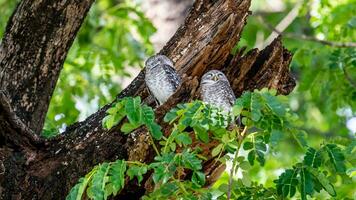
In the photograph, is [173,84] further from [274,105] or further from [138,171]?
[274,105]

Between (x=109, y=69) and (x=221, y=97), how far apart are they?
4.07 metres

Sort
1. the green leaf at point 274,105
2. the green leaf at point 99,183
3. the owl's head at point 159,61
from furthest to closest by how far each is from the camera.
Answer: the owl's head at point 159,61 < the green leaf at point 99,183 < the green leaf at point 274,105

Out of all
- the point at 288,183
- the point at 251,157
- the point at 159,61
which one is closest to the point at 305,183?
the point at 288,183

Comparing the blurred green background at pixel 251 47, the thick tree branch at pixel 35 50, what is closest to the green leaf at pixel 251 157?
the thick tree branch at pixel 35 50

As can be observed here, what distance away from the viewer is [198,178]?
469 centimetres

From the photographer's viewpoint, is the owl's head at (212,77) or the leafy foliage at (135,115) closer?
the leafy foliage at (135,115)

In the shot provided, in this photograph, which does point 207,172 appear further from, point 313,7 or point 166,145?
point 313,7

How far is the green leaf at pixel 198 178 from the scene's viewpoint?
15.2ft

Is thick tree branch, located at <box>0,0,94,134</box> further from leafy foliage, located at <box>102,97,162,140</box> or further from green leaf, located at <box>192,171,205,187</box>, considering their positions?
green leaf, located at <box>192,171,205,187</box>

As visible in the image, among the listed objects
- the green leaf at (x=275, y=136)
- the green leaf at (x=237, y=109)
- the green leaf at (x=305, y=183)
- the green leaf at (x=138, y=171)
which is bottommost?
the green leaf at (x=305, y=183)

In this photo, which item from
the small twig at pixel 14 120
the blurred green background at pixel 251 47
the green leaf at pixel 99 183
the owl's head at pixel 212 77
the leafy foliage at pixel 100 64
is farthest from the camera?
the leafy foliage at pixel 100 64

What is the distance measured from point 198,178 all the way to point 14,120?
111 cm

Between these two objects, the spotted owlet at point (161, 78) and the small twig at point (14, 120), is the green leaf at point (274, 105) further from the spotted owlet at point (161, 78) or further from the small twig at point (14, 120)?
the small twig at point (14, 120)

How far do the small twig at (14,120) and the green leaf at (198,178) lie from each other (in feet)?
3.60
